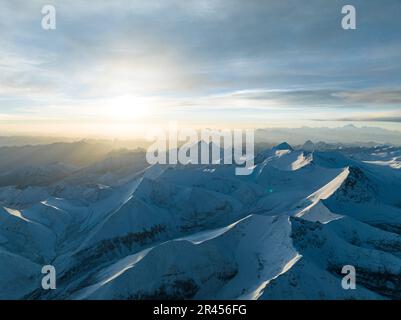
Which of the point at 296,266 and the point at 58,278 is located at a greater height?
the point at 296,266

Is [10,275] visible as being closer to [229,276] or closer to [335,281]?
[229,276]

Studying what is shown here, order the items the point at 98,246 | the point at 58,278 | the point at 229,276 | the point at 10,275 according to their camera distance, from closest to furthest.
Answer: the point at 229,276 → the point at 10,275 → the point at 58,278 → the point at 98,246

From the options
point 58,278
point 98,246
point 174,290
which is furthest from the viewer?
point 98,246
